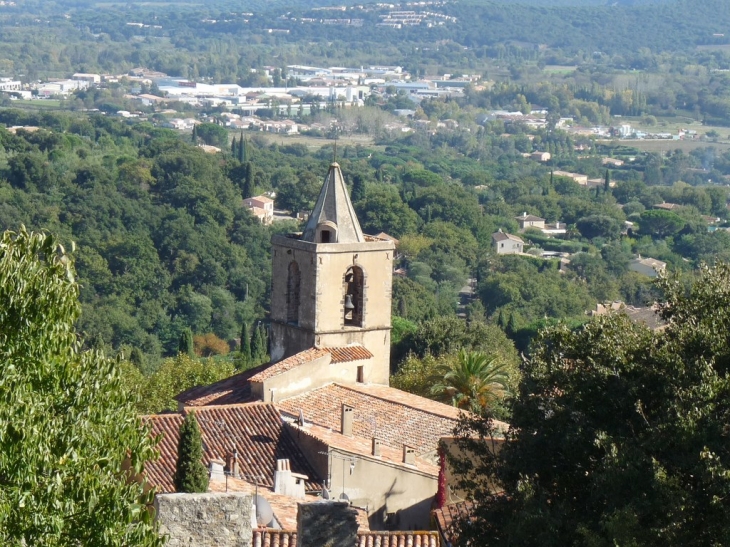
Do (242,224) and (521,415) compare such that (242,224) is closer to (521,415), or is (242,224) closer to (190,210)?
(190,210)

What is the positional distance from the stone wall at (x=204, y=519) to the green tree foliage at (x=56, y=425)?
0.14 metres

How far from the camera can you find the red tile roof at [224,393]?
2106 centimetres

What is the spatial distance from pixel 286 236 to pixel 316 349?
2.07 meters

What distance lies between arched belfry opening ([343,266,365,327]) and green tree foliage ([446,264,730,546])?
8.38m

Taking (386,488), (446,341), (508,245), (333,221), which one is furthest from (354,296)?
(508,245)

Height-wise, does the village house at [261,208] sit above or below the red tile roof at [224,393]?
below

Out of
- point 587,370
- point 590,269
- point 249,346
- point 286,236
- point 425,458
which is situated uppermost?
point 587,370

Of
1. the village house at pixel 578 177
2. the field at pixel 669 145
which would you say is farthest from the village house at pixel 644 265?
the field at pixel 669 145

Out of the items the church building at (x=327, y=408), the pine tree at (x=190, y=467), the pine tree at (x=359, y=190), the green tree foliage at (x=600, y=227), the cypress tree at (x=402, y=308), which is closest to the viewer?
the pine tree at (x=190, y=467)

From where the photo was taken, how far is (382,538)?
1321 centimetres

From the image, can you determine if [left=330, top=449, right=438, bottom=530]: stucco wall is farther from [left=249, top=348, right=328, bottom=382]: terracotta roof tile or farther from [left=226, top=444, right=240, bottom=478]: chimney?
[left=249, top=348, right=328, bottom=382]: terracotta roof tile

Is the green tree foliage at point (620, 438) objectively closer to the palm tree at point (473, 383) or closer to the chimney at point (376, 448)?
the chimney at point (376, 448)

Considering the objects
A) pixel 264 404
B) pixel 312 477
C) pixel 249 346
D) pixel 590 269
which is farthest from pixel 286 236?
pixel 590 269

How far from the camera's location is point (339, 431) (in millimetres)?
19766
